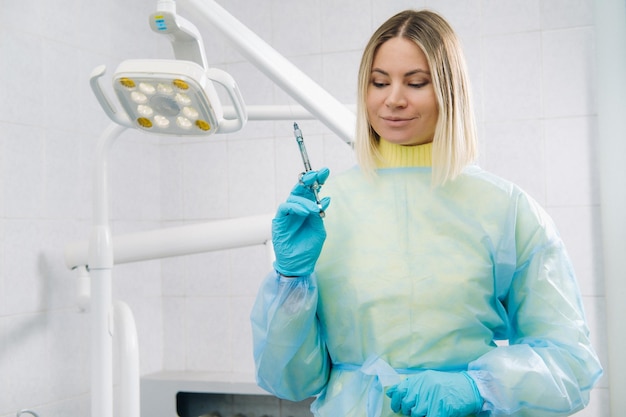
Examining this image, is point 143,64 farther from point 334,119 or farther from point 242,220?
point 242,220

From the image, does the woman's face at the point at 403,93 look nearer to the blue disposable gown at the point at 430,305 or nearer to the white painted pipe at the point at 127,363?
the blue disposable gown at the point at 430,305

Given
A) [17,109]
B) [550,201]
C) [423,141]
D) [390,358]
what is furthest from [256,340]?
[550,201]

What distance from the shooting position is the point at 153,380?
2893mm

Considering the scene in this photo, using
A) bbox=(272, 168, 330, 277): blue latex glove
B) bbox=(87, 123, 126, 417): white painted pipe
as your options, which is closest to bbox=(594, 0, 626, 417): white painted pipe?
bbox=(272, 168, 330, 277): blue latex glove

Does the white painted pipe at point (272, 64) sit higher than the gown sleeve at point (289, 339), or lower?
higher

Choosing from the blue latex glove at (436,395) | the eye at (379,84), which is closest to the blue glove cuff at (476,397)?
the blue latex glove at (436,395)

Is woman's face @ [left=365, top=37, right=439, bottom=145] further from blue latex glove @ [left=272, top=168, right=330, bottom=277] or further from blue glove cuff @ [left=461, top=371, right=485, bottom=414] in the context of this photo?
blue glove cuff @ [left=461, top=371, right=485, bottom=414]

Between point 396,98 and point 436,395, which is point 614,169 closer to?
point 396,98

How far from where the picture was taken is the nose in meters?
1.34

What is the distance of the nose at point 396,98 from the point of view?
4.40ft

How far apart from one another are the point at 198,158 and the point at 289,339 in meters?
1.81

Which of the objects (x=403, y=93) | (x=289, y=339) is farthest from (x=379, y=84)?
(x=289, y=339)

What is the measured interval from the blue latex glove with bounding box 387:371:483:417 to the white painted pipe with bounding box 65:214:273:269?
0.77 m

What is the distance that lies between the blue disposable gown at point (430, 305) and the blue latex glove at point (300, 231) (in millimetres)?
43
